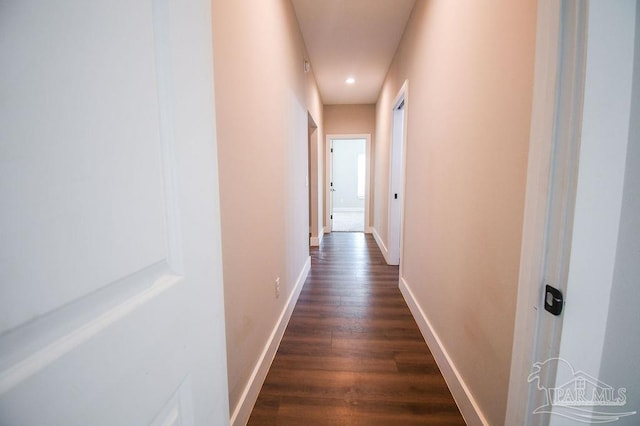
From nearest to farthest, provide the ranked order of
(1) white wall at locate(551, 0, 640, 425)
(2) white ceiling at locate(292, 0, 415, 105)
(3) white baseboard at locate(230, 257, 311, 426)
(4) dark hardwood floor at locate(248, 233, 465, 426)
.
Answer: (1) white wall at locate(551, 0, 640, 425) → (3) white baseboard at locate(230, 257, 311, 426) → (4) dark hardwood floor at locate(248, 233, 465, 426) → (2) white ceiling at locate(292, 0, 415, 105)

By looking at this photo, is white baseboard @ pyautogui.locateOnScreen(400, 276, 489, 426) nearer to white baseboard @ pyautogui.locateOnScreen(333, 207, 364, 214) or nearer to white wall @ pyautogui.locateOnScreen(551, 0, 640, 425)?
white wall @ pyautogui.locateOnScreen(551, 0, 640, 425)

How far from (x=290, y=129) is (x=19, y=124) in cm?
227

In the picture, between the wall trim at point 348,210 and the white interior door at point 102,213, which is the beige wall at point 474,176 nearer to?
the white interior door at point 102,213

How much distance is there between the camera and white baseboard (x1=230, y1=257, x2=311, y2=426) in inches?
49.1

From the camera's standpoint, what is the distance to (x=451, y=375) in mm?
1516

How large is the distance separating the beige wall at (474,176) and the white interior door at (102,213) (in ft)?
3.46

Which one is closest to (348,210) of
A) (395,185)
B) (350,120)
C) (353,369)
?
(350,120)

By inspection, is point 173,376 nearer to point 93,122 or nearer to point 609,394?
point 93,122

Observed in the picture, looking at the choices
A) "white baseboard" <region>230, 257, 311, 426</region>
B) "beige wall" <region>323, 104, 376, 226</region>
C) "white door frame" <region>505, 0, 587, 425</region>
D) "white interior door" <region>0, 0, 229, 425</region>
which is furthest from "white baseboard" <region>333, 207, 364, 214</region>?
"white interior door" <region>0, 0, 229, 425</region>

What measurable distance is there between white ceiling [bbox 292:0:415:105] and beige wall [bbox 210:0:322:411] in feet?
1.39

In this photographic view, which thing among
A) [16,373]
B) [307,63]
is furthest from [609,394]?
→ [307,63]

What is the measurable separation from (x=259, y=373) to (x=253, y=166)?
1.17 metres

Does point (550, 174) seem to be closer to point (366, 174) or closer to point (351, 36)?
point (351, 36)

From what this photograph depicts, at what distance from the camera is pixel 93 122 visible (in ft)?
1.11
